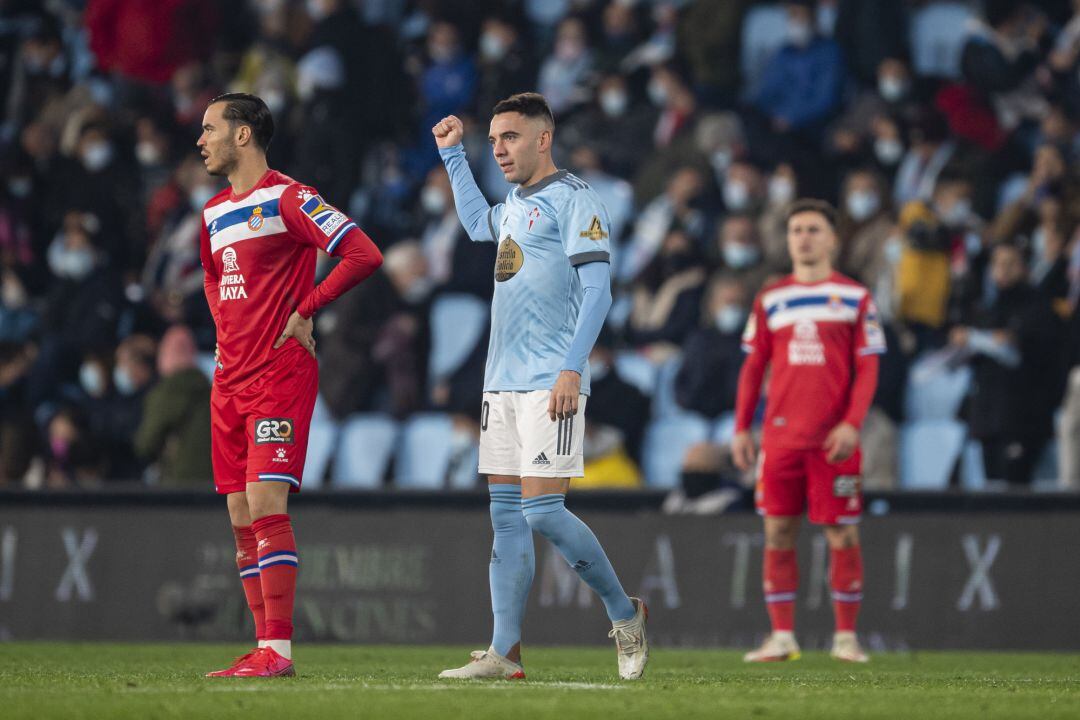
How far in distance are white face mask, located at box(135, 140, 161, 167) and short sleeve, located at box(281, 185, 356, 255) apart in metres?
10.5

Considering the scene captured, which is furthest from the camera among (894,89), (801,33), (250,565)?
(801,33)

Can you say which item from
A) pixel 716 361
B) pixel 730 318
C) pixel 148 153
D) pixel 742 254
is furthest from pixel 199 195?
pixel 716 361

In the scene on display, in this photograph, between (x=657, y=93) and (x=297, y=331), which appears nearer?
(x=297, y=331)

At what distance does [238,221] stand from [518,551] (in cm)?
176

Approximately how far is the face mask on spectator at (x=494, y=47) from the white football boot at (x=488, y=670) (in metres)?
10.5

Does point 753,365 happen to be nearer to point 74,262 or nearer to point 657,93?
point 657,93

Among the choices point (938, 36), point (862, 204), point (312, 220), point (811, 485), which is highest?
point (938, 36)

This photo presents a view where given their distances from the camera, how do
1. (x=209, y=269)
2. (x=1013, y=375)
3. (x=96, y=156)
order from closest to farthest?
(x=209, y=269) → (x=1013, y=375) → (x=96, y=156)

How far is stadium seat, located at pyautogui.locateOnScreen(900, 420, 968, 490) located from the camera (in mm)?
12922

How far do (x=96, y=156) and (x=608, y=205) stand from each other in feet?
17.0

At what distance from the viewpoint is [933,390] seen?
1324 centimetres

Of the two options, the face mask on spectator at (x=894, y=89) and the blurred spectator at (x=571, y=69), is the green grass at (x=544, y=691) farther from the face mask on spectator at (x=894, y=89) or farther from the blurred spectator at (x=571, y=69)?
the blurred spectator at (x=571, y=69)

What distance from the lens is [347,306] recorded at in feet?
48.0

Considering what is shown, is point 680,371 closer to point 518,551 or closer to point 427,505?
point 427,505
